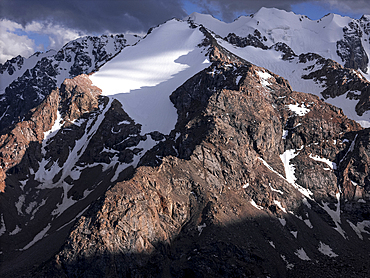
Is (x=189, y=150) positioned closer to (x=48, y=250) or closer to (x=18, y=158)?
(x=48, y=250)

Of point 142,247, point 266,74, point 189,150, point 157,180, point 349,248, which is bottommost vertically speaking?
point 349,248

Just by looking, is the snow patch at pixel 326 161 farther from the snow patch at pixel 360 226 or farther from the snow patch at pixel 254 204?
the snow patch at pixel 254 204

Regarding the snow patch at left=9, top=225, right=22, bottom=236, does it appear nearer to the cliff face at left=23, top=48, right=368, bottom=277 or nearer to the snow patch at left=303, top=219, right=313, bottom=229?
the cliff face at left=23, top=48, right=368, bottom=277

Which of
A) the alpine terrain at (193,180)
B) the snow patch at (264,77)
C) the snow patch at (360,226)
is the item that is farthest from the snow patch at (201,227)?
the snow patch at (264,77)

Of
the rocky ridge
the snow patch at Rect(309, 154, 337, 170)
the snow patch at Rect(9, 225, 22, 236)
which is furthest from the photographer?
the snow patch at Rect(309, 154, 337, 170)

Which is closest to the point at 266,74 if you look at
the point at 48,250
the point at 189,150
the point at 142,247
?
the point at 189,150

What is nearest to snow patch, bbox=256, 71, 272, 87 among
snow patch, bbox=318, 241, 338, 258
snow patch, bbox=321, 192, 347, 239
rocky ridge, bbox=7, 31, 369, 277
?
rocky ridge, bbox=7, 31, 369, 277

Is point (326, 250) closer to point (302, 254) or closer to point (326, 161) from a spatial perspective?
point (302, 254)

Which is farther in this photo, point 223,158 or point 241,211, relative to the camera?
point 223,158
